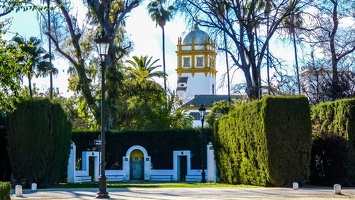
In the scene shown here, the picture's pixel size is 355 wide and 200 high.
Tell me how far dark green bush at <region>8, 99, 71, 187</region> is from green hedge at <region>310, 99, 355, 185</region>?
11.1m

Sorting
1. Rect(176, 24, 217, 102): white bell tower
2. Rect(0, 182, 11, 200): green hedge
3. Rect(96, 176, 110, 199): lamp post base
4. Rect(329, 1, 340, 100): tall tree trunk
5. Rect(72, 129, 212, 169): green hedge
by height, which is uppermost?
Rect(176, 24, 217, 102): white bell tower

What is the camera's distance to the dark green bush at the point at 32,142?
24031 millimetres

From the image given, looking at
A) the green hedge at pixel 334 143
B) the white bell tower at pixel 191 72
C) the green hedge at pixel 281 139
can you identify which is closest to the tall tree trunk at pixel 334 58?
the green hedge at pixel 334 143

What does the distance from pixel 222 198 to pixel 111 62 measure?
23700mm

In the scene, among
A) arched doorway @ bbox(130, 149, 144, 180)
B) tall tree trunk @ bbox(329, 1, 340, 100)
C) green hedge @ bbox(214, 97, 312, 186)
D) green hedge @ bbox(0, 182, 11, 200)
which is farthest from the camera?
arched doorway @ bbox(130, 149, 144, 180)

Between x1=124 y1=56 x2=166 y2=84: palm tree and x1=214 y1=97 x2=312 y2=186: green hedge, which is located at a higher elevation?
x1=124 y1=56 x2=166 y2=84: palm tree

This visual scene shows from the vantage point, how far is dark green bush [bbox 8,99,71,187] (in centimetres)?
2403

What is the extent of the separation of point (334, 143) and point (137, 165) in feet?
51.6

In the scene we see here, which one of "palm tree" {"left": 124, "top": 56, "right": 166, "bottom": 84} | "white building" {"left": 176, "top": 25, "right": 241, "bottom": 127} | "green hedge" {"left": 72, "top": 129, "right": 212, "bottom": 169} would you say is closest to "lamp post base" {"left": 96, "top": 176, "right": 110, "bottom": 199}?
"green hedge" {"left": 72, "top": 129, "right": 212, "bottom": 169}

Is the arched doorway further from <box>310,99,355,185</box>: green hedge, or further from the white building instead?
the white building

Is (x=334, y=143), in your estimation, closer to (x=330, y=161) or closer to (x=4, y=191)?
(x=330, y=161)

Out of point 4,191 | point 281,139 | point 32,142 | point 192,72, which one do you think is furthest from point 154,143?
point 192,72

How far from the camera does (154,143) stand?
37.3 metres

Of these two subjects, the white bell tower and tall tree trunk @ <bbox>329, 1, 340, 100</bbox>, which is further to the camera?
the white bell tower
